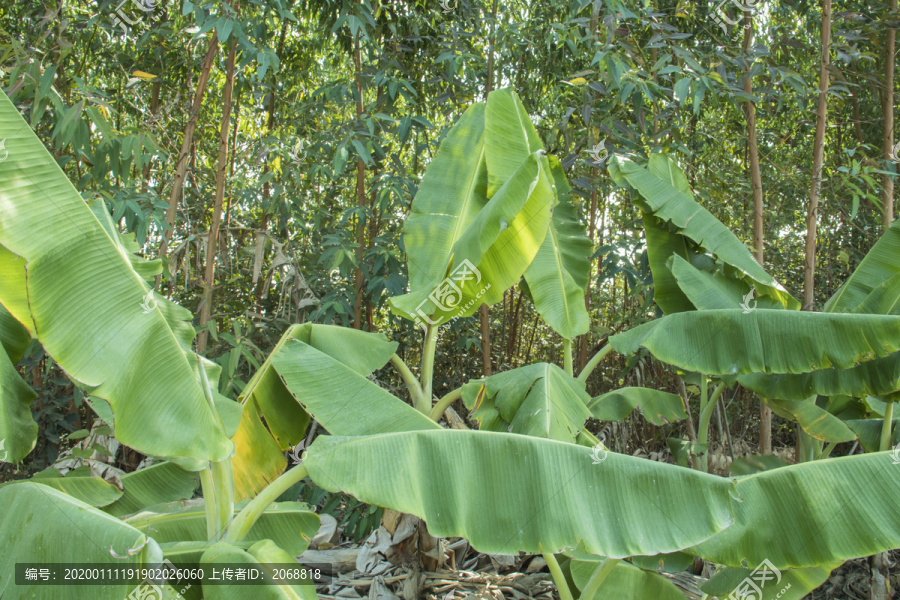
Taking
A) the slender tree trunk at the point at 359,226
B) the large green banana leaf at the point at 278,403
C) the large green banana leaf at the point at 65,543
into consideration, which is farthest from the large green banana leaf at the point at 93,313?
the slender tree trunk at the point at 359,226

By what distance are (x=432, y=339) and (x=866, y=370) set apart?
1751 mm

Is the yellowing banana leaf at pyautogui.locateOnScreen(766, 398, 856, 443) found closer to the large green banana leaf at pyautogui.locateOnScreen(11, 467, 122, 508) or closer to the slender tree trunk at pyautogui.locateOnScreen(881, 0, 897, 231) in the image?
the slender tree trunk at pyautogui.locateOnScreen(881, 0, 897, 231)

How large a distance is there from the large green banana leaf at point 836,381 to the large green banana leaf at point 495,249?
1.04 m

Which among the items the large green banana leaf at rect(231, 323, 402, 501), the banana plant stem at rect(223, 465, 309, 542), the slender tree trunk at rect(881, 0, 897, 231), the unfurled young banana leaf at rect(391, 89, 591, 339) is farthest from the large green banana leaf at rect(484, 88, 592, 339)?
the slender tree trunk at rect(881, 0, 897, 231)

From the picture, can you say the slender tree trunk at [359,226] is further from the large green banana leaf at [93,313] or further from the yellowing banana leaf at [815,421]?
the yellowing banana leaf at [815,421]

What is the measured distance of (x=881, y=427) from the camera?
2676 mm

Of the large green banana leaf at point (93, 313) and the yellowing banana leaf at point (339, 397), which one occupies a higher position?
the large green banana leaf at point (93, 313)

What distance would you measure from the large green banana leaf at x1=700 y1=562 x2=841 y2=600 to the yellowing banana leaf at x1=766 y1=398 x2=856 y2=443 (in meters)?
0.56

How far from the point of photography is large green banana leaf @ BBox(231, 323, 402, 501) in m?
2.33

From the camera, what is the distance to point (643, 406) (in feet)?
8.83

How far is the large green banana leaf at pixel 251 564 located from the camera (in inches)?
59.6

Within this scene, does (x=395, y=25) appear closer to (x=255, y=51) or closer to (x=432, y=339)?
(x=255, y=51)

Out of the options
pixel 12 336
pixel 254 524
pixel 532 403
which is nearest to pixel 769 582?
pixel 532 403

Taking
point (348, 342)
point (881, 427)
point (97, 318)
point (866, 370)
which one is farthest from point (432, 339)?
point (881, 427)
